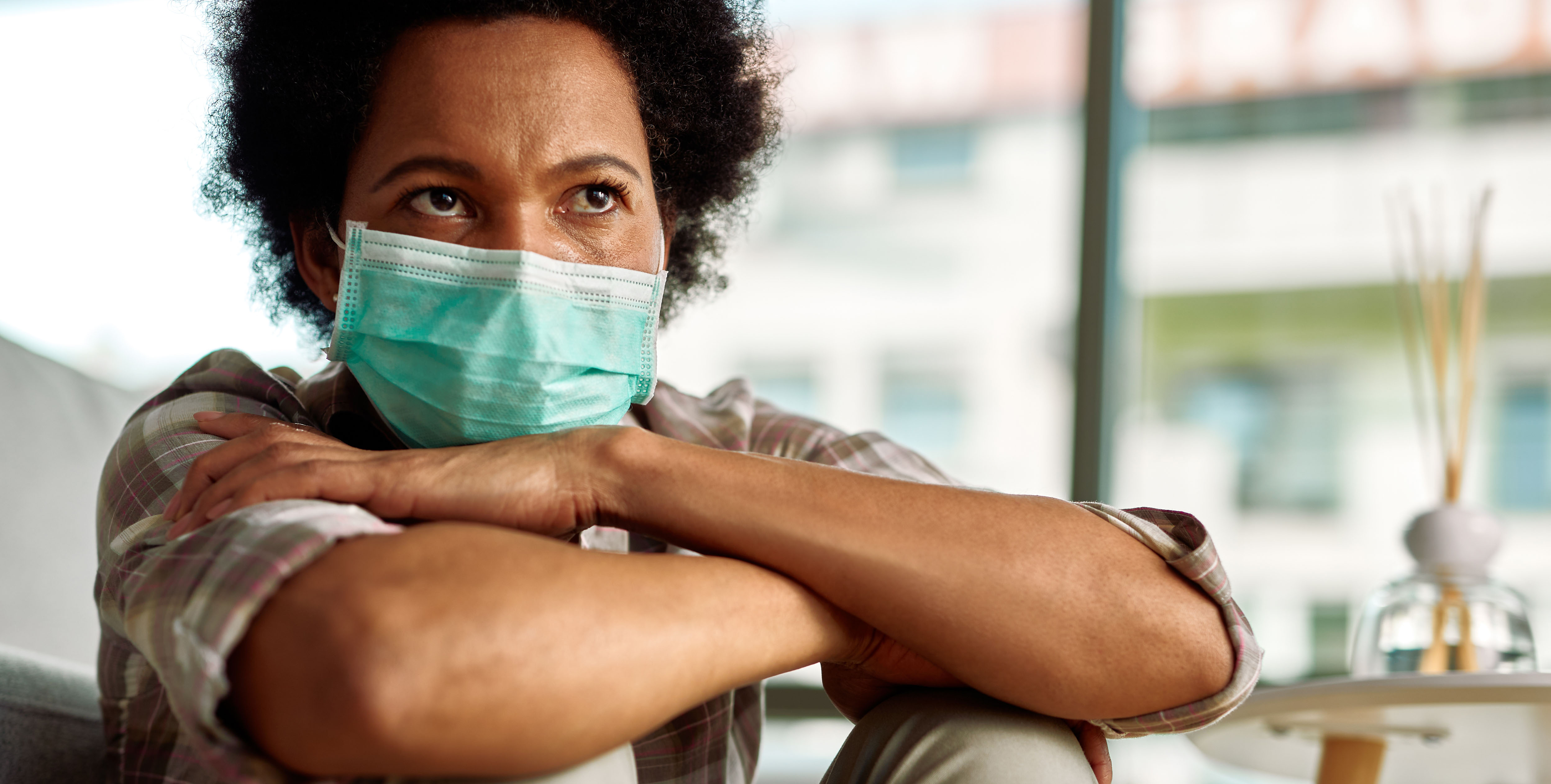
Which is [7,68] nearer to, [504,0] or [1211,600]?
[504,0]

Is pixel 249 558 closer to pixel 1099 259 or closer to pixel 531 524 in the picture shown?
pixel 531 524

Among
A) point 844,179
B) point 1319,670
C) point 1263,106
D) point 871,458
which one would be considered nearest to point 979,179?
point 844,179

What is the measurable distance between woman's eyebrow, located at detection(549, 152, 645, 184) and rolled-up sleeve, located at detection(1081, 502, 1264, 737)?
52 centimetres

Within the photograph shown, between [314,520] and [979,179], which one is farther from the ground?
[979,179]

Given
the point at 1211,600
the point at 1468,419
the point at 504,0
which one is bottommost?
the point at 1211,600

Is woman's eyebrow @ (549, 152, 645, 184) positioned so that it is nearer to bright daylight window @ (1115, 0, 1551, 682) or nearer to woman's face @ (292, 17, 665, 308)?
woman's face @ (292, 17, 665, 308)

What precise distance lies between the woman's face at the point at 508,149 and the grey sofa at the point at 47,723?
0.49m

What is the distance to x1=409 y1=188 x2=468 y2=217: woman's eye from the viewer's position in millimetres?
1023

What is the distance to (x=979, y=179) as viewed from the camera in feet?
8.80

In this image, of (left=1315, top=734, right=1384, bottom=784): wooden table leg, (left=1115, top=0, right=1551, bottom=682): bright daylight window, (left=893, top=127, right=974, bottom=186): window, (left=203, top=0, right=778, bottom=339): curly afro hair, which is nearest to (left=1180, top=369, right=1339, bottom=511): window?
(left=1115, top=0, right=1551, bottom=682): bright daylight window

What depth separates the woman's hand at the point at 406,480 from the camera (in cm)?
79

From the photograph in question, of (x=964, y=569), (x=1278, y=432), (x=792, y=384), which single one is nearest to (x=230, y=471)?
(x=964, y=569)

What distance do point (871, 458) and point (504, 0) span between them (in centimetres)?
57

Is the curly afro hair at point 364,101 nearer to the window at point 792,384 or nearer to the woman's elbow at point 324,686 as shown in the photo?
the woman's elbow at point 324,686
